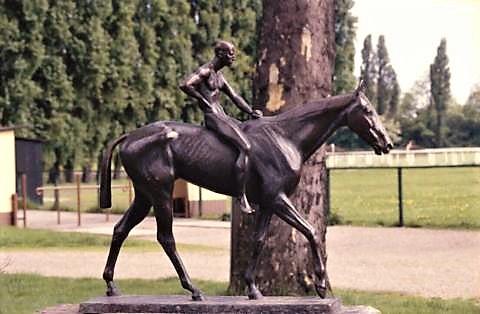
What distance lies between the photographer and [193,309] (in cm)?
534

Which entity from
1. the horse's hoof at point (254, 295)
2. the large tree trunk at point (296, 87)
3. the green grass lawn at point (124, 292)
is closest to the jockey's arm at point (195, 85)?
the horse's hoof at point (254, 295)

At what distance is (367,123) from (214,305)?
1.32m

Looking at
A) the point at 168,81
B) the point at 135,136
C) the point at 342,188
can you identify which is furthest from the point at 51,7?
the point at 135,136

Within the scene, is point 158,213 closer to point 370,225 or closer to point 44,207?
point 370,225

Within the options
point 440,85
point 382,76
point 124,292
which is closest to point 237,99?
point 124,292

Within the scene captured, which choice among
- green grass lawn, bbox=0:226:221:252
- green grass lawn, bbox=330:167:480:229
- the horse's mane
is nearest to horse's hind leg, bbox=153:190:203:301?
the horse's mane

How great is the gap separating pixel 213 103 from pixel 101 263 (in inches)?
374

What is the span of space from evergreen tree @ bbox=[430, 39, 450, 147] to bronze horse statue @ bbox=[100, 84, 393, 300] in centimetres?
7162

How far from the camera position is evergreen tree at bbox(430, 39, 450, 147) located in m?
78.8

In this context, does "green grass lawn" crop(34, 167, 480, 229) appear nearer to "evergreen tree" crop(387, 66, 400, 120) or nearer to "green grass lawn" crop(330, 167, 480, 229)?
"green grass lawn" crop(330, 167, 480, 229)

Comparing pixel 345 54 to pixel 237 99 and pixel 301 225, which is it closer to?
pixel 237 99

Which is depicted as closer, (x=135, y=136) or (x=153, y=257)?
(x=135, y=136)

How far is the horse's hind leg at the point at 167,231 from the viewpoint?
18.0 feet

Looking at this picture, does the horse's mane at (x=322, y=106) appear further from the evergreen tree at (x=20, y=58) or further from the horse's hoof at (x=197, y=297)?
the evergreen tree at (x=20, y=58)
